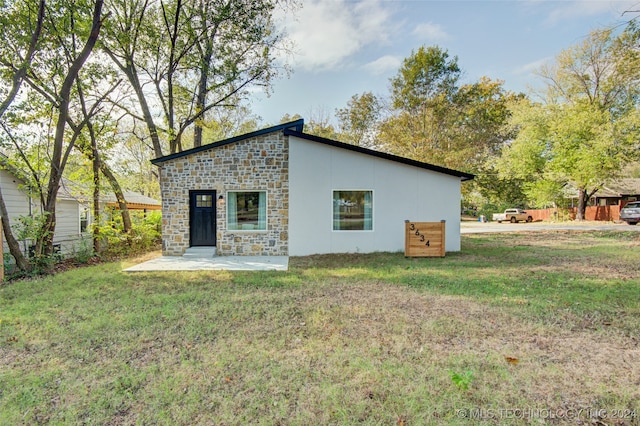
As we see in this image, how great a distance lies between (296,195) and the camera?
29.5 feet

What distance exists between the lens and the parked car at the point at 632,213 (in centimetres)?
1850

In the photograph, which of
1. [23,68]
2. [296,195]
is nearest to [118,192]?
[23,68]

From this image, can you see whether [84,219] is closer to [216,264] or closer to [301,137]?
[216,264]

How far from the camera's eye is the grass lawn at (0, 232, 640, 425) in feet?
7.13

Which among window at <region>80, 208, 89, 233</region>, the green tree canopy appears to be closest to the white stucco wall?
window at <region>80, 208, 89, 233</region>

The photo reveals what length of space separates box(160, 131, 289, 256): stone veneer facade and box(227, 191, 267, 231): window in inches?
7.1

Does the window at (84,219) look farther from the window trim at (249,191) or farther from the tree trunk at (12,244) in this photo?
the window trim at (249,191)

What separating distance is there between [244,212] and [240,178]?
3.44 feet

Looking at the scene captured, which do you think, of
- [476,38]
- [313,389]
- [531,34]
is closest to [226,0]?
[476,38]

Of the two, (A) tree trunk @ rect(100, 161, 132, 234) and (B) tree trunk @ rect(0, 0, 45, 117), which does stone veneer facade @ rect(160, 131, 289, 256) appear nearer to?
(B) tree trunk @ rect(0, 0, 45, 117)

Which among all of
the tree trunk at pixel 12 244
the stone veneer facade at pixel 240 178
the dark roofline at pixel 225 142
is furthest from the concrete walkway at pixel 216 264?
the dark roofline at pixel 225 142

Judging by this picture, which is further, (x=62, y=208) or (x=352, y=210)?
(x=62, y=208)

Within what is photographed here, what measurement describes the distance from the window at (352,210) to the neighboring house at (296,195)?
0.03 meters

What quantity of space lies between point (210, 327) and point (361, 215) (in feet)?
20.4
